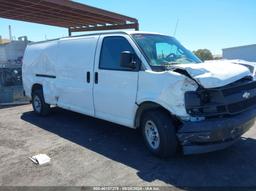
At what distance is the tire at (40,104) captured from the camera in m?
8.66

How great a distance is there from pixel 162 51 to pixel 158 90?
1196 mm

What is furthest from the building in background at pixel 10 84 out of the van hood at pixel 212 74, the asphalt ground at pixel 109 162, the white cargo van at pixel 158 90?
the van hood at pixel 212 74

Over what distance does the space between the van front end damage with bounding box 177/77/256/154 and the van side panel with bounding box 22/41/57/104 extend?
4.49m

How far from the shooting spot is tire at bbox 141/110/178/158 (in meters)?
4.81

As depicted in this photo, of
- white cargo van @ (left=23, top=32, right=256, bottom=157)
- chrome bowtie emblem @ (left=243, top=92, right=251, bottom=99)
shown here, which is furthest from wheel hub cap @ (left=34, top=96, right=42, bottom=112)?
chrome bowtie emblem @ (left=243, top=92, right=251, bottom=99)

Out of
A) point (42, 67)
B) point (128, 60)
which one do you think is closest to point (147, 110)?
point (128, 60)

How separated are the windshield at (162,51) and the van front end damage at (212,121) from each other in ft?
3.36

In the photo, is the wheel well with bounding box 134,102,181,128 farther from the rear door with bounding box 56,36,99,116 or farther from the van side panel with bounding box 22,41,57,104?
the van side panel with bounding box 22,41,57,104

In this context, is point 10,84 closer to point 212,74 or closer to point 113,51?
point 113,51

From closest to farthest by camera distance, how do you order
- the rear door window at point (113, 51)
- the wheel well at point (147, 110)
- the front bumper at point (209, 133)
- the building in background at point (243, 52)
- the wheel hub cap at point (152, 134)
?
the front bumper at point (209, 133), the wheel well at point (147, 110), the wheel hub cap at point (152, 134), the rear door window at point (113, 51), the building in background at point (243, 52)

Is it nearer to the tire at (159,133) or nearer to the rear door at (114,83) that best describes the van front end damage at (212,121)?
the tire at (159,133)

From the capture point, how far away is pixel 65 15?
→ 15523 mm

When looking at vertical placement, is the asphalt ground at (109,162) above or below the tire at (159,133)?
below

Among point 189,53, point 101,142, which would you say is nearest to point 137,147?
point 101,142
